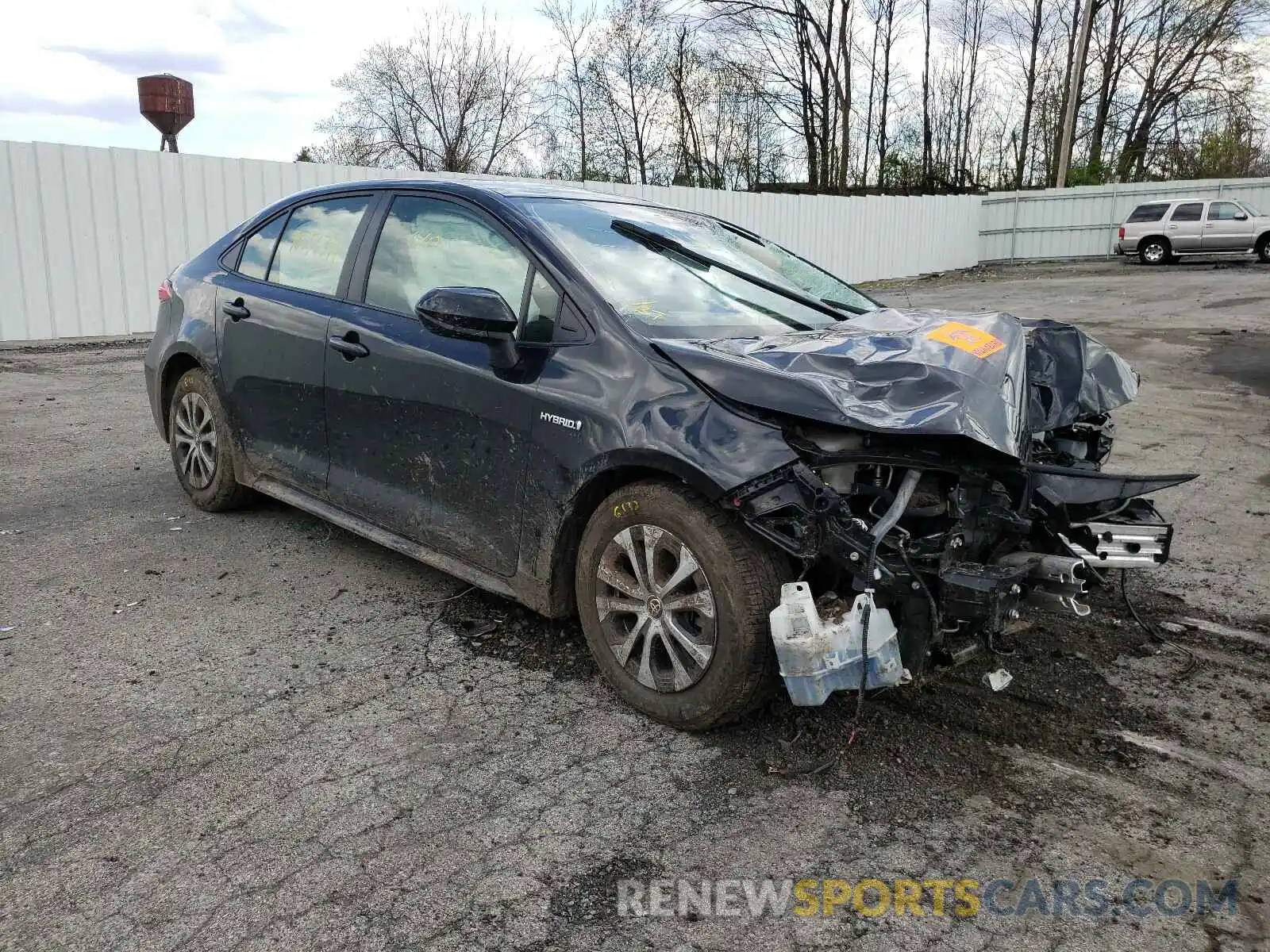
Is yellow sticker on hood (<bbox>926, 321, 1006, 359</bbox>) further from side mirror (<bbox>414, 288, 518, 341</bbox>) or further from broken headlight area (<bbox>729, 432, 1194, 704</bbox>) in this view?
side mirror (<bbox>414, 288, 518, 341</bbox>)

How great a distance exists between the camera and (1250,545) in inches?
189

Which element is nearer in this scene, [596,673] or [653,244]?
[596,673]

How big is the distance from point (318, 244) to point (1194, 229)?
2776 centimetres

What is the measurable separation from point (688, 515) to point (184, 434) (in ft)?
11.7

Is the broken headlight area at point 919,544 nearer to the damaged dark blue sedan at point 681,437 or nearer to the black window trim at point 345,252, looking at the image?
the damaged dark blue sedan at point 681,437

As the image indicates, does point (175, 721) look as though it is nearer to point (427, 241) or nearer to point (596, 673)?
point (596, 673)

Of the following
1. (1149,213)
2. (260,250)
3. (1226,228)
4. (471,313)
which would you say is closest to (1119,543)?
(471,313)

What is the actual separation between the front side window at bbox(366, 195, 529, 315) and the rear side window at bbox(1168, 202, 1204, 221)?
91.1ft

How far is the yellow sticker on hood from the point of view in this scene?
123 inches

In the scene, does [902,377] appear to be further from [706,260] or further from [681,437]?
[706,260]

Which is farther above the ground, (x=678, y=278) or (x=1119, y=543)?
(x=678, y=278)

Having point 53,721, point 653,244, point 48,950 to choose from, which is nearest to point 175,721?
point 53,721

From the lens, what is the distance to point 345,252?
Result: 4.22 m

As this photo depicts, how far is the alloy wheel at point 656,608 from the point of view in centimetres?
292
